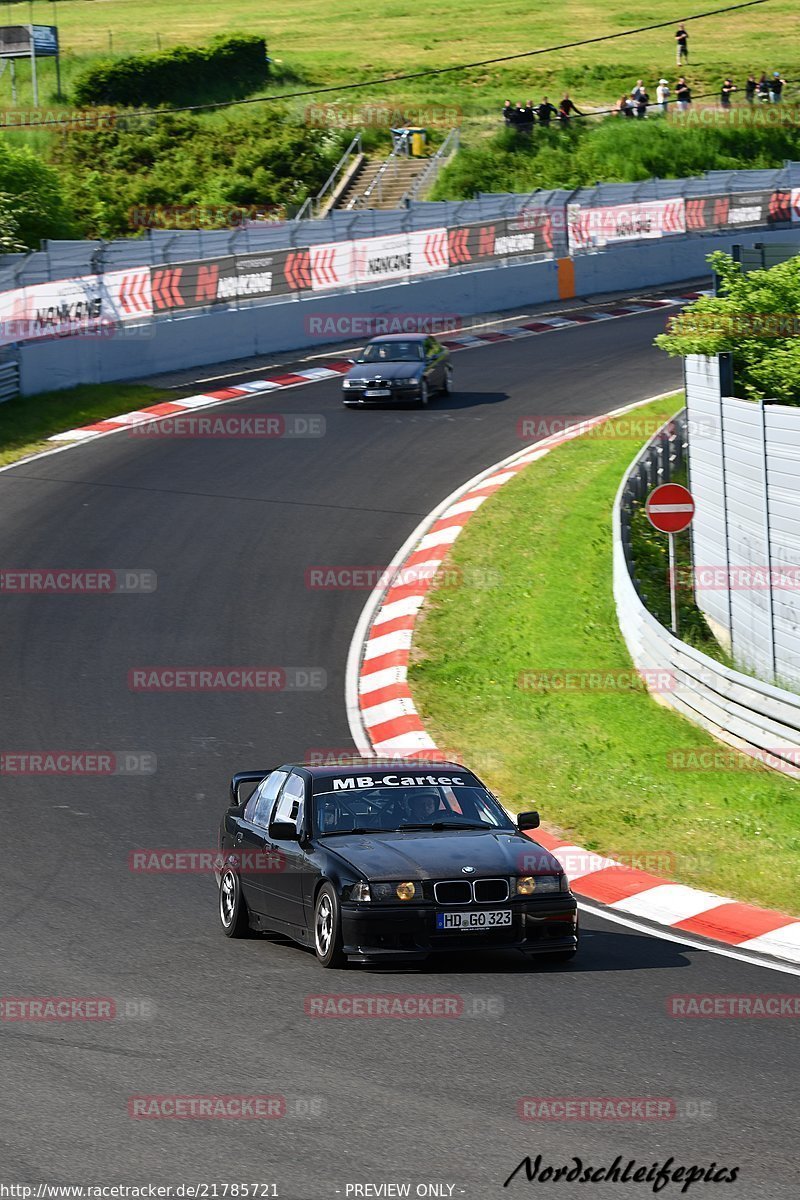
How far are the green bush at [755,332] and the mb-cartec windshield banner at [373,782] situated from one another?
11.1 m

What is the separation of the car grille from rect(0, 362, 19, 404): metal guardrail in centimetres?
2250

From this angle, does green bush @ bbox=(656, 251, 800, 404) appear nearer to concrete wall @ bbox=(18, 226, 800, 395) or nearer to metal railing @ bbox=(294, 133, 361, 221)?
concrete wall @ bbox=(18, 226, 800, 395)

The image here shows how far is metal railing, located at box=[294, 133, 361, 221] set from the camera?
61.7 m

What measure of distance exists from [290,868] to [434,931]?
4.33 ft

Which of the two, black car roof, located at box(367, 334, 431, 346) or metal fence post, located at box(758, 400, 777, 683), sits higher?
black car roof, located at box(367, 334, 431, 346)

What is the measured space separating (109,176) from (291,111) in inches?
425

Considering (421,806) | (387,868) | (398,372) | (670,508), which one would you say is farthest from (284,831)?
(398,372)

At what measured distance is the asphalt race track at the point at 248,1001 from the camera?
7434 millimetres

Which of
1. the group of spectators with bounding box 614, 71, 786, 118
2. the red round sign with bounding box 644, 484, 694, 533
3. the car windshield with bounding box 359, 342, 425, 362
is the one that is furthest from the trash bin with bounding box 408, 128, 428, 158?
the red round sign with bounding box 644, 484, 694, 533

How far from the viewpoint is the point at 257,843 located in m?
11.8

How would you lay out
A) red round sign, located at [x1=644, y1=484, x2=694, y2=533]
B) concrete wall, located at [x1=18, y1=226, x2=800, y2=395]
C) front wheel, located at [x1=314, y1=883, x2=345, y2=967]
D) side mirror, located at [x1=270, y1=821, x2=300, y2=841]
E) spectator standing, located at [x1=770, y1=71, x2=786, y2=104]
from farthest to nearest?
1. spectator standing, located at [x1=770, y1=71, x2=786, y2=104]
2. concrete wall, located at [x1=18, y1=226, x2=800, y2=395]
3. red round sign, located at [x1=644, y1=484, x2=694, y2=533]
4. side mirror, located at [x1=270, y1=821, x2=300, y2=841]
5. front wheel, located at [x1=314, y1=883, x2=345, y2=967]

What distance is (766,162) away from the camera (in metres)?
66.9

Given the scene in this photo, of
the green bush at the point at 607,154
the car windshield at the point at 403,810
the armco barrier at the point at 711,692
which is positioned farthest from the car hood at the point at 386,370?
the green bush at the point at 607,154

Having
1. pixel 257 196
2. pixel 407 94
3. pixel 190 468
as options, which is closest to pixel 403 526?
pixel 190 468
